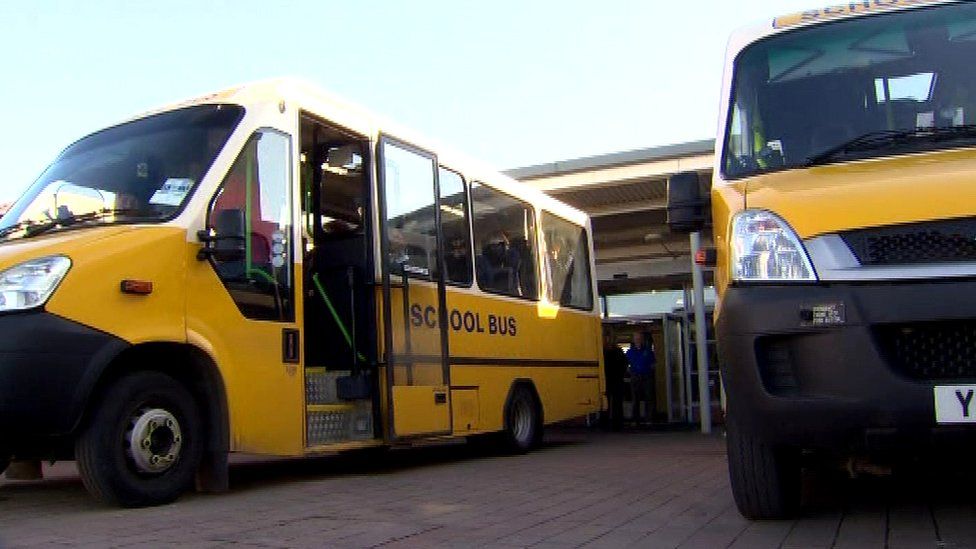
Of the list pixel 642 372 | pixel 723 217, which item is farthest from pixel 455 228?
pixel 642 372

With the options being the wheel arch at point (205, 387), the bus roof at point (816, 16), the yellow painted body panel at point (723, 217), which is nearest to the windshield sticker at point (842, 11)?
the bus roof at point (816, 16)

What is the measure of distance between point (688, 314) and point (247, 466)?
9830 mm

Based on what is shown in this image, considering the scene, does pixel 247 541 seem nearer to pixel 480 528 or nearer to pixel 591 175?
pixel 480 528

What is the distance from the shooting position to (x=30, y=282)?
16.8 ft

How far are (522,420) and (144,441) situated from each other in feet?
17.7

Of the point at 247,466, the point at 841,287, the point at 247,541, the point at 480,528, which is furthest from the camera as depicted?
the point at 247,466

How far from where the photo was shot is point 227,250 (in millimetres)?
6008

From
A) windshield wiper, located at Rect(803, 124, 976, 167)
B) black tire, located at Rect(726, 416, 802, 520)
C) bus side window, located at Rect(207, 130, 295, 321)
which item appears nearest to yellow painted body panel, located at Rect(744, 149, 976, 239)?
windshield wiper, located at Rect(803, 124, 976, 167)

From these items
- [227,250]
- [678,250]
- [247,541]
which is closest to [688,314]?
[678,250]

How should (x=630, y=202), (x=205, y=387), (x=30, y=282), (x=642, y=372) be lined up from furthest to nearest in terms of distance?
(x=642, y=372), (x=630, y=202), (x=205, y=387), (x=30, y=282)

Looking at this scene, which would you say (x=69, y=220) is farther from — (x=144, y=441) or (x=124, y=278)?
(x=144, y=441)

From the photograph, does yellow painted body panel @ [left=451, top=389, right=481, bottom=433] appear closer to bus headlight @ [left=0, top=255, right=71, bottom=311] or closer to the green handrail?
the green handrail

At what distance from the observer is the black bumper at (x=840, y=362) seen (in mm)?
3604

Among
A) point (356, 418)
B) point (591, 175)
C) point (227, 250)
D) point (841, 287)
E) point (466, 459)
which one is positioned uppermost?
point (591, 175)
